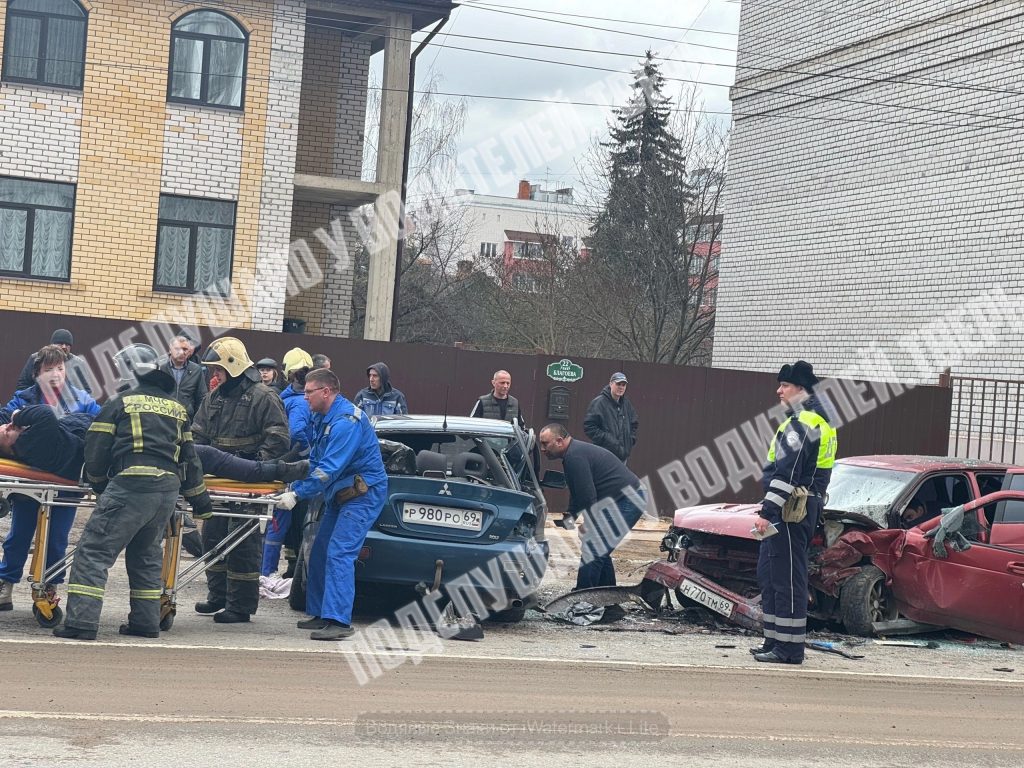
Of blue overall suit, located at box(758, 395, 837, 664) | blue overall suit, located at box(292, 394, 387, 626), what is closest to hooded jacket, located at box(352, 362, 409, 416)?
blue overall suit, located at box(292, 394, 387, 626)

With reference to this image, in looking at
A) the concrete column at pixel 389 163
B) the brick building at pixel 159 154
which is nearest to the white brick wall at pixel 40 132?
the brick building at pixel 159 154

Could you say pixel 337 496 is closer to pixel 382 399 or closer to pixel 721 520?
pixel 721 520

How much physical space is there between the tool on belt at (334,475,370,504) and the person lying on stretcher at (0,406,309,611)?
0.27m

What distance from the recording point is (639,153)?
43719mm

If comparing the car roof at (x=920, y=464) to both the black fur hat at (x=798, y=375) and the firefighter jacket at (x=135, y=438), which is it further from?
the firefighter jacket at (x=135, y=438)

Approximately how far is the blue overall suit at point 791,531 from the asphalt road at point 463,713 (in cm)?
50

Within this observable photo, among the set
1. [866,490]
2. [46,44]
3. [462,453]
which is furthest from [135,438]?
[46,44]

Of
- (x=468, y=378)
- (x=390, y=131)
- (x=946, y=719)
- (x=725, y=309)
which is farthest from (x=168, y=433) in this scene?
(x=725, y=309)

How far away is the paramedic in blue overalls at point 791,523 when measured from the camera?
8562 mm

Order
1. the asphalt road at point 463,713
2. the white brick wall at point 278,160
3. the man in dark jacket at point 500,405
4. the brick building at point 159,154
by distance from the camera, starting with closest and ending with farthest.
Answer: the asphalt road at point 463,713
the man in dark jacket at point 500,405
the brick building at point 159,154
the white brick wall at point 278,160

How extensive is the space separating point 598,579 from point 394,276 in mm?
11855

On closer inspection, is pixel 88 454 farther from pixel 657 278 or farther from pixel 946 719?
pixel 657 278

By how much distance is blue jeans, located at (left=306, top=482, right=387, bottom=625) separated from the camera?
830 centimetres

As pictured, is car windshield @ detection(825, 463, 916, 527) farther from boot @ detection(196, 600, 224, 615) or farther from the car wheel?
boot @ detection(196, 600, 224, 615)
